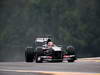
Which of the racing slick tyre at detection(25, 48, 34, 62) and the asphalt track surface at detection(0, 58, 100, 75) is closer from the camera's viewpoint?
the asphalt track surface at detection(0, 58, 100, 75)

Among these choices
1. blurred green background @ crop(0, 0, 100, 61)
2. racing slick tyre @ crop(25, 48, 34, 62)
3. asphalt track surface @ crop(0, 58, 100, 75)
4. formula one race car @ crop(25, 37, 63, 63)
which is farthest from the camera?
blurred green background @ crop(0, 0, 100, 61)

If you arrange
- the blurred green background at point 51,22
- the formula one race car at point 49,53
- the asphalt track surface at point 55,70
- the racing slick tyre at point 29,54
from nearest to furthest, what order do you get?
1. the asphalt track surface at point 55,70
2. the formula one race car at point 49,53
3. the racing slick tyre at point 29,54
4. the blurred green background at point 51,22

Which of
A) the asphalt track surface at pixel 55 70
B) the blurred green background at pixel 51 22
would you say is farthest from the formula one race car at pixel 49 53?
the blurred green background at pixel 51 22

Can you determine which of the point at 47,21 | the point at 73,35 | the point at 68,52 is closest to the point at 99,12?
the point at 73,35

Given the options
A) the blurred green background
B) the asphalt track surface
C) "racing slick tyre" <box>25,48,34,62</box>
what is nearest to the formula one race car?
"racing slick tyre" <box>25,48,34,62</box>

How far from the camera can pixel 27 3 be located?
86.2 m

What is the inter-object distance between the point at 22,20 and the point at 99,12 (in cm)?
2018

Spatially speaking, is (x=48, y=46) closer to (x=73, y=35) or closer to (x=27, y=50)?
(x=27, y=50)

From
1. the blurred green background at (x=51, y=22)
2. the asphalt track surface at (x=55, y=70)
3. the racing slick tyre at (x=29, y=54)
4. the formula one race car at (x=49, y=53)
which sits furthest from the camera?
the blurred green background at (x=51, y=22)

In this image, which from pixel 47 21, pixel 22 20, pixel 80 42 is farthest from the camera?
pixel 22 20

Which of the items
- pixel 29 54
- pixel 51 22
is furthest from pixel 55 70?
pixel 51 22

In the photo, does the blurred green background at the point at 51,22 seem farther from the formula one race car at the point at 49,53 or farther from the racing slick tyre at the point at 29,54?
the formula one race car at the point at 49,53

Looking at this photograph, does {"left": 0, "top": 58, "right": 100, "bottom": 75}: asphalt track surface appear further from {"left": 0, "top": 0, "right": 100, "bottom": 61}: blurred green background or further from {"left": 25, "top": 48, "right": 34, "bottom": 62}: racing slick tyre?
{"left": 0, "top": 0, "right": 100, "bottom": 61}: blurred green background

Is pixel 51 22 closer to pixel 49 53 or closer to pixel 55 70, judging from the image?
pixel 49 53
